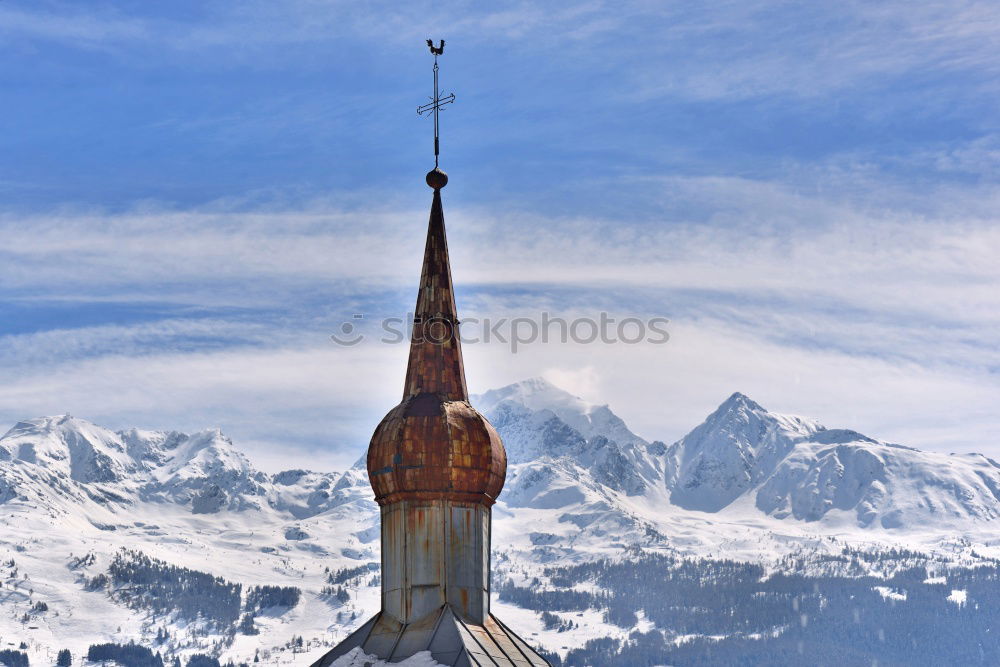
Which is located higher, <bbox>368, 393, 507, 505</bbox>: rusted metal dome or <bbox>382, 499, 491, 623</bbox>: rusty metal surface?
<bbox>368, 393, 507, 505</bbox>: rusted metal dome

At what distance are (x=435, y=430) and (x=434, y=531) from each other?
249 cm

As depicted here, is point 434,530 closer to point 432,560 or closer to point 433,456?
point 432,560

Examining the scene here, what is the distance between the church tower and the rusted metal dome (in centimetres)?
2

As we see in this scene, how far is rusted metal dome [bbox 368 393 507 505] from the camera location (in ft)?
133

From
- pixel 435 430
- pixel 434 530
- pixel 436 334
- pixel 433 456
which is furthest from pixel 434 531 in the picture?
pixel 436 334

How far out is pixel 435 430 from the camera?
41.1 meters

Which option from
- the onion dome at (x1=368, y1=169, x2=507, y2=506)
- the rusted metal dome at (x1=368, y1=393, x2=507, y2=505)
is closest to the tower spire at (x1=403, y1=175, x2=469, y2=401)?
the onion dome at (x1=368, y1=169, x2=507, y2=506)

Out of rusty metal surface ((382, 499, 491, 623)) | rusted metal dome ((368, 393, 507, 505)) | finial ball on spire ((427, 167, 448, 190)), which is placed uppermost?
finial ball on spire ((427, 167, 448, 190))

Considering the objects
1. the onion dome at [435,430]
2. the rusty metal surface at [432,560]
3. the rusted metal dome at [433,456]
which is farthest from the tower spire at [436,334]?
the rusty metal surface at [432,560]

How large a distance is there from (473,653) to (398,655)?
191cm

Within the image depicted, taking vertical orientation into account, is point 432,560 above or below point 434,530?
below

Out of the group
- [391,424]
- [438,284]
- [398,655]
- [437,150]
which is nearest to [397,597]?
[398,655]

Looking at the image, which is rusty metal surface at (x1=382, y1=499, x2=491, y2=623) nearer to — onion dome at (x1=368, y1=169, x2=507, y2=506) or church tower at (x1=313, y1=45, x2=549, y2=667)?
church tower at (x1=313, y1=45, x2=549, y2=667)

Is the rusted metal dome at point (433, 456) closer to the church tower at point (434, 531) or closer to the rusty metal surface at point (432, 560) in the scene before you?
the church tower at point (434, 531)
